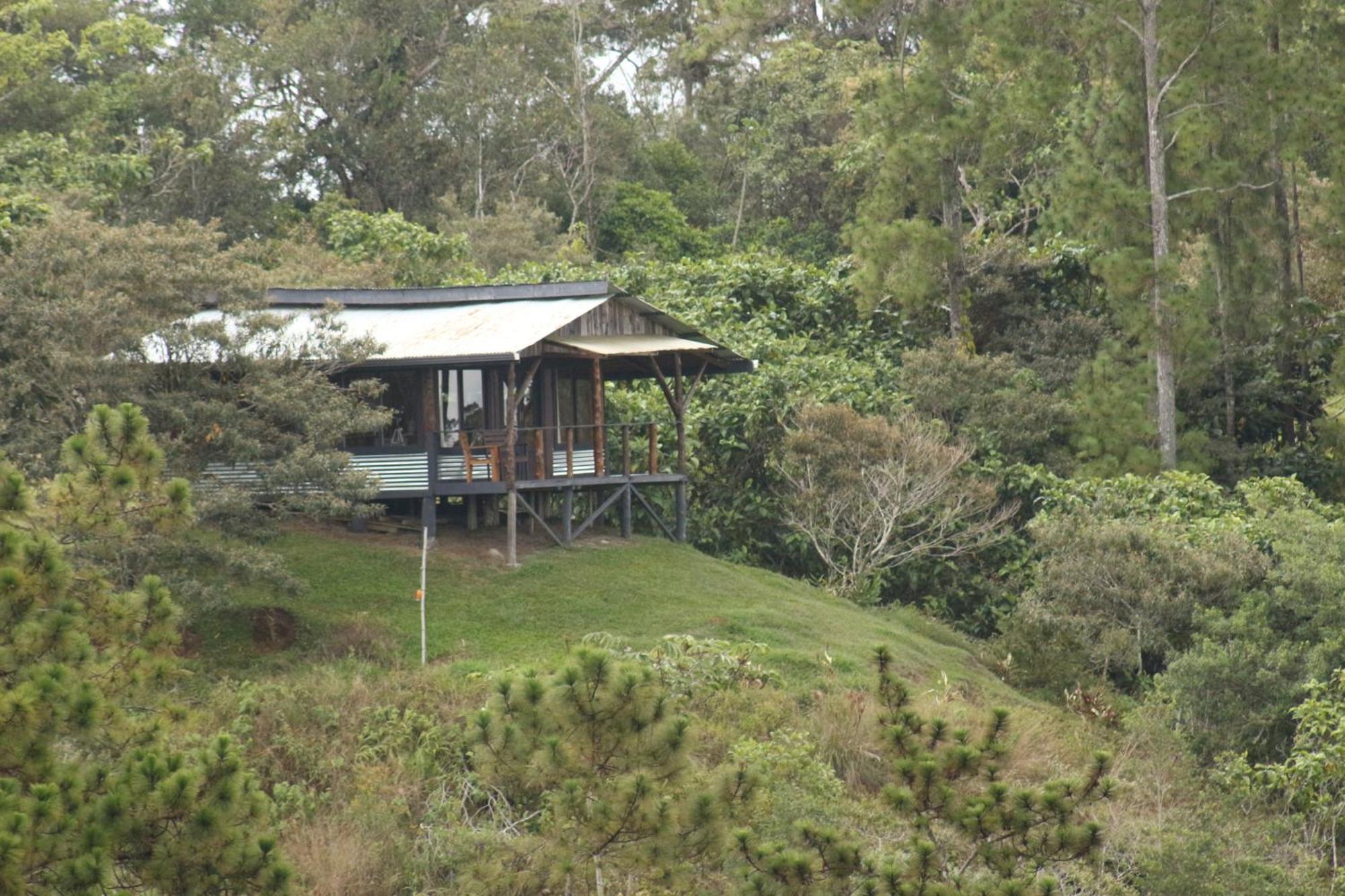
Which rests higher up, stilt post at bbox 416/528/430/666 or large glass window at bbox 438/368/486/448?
large glass window at bbox 438/368/486/448

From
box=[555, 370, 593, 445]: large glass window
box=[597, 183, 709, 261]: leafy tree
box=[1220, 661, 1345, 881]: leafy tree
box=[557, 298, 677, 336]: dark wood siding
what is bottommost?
box=[1220, 661, 1345, 881]: leafy tree

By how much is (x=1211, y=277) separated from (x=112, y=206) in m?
24.4

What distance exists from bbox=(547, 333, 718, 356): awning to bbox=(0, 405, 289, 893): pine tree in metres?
12.6

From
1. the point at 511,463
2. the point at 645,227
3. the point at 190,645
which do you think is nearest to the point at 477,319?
the point at 511,463

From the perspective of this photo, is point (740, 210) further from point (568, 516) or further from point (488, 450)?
point (488, 450)

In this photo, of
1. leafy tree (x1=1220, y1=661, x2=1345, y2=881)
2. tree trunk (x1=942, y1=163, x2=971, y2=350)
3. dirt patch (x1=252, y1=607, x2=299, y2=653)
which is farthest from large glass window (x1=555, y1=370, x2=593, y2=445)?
leafy tree (x1=1220, y1=661, x2=1345, y2=881)

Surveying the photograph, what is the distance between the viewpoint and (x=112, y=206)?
1570 inches

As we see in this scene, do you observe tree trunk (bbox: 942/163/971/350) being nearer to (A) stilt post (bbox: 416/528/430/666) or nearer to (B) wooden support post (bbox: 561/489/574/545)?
(B) wooden support post (bbox: 561/489/574/545)

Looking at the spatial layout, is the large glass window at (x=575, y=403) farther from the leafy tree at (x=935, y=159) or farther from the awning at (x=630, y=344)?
the leafy tree at (x=935, y=159)

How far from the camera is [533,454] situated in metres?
24.5

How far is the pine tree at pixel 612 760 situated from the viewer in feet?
37.5

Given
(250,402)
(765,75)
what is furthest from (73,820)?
(765,75)

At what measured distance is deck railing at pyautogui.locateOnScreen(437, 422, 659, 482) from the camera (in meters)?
24.0

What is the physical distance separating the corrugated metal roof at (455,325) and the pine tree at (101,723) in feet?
32.4
